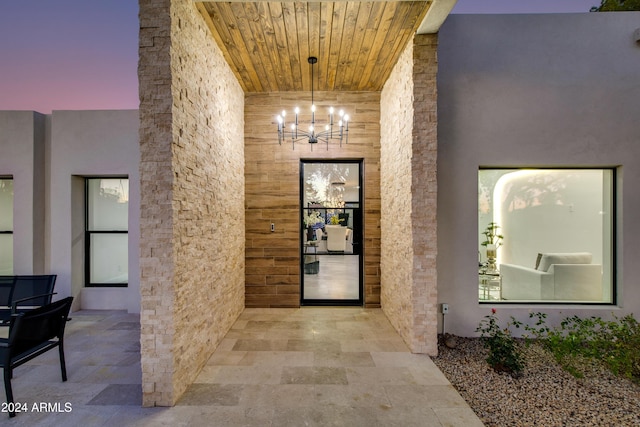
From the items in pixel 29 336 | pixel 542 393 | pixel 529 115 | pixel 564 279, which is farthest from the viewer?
pixel 564 279

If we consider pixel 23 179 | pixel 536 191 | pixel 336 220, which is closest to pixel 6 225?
pixel 23 179

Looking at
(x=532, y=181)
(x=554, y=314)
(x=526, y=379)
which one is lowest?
(x=526, y=379)

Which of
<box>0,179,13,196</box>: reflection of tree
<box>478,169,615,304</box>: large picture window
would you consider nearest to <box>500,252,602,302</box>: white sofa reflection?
<box>478,169,615,304</box>: large picture window

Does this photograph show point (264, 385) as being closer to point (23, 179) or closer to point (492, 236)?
point (492, 236)

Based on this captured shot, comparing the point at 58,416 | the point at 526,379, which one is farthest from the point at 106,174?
the point at 526,379

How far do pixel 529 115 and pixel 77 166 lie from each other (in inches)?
265

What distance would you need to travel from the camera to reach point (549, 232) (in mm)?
3734

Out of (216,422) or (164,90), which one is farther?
(164,90)

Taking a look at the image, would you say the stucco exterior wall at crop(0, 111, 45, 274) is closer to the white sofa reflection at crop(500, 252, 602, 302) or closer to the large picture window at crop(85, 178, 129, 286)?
the large picture window at crop(85, 178, 129, 286)

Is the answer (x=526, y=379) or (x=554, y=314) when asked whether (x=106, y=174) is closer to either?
(x=526, y=379)

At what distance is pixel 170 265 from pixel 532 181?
4.46 meters

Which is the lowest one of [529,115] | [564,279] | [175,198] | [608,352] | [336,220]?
[608,352]

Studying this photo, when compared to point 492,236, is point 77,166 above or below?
above

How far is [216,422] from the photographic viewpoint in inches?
78.2
